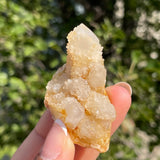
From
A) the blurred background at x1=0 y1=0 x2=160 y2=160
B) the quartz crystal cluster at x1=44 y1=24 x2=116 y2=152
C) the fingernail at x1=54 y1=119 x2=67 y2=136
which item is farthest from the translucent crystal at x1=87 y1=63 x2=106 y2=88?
the blurred background at x1=0 y1=0 x2=160 y2=160

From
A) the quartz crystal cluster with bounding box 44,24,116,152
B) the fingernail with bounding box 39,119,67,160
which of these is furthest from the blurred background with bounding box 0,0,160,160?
the fingernail with bounding box 39,119,67,160

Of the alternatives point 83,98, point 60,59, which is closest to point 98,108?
point 83,98

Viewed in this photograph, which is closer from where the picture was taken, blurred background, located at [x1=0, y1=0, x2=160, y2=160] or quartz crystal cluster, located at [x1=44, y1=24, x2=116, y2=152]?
quartz crystal cluster, located at [x1=44, y1=24, x2=116, y2=152]

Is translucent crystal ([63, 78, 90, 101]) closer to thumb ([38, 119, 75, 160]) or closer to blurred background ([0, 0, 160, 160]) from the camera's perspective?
thumb ([38, 119, 75, 160])

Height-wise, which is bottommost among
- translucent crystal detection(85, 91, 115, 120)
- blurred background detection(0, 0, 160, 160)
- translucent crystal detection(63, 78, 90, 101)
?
blurred background detection(0, 0, 160, 160)

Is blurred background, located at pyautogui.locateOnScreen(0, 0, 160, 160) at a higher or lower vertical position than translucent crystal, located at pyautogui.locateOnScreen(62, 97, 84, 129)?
lower

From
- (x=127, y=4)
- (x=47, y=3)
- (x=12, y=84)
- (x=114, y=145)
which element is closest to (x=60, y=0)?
(x=47, y=3)

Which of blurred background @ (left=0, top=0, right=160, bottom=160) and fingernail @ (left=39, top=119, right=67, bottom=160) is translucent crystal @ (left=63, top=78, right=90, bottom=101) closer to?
fingernail @ (left=39, top=119, right=67, bottom=160)
